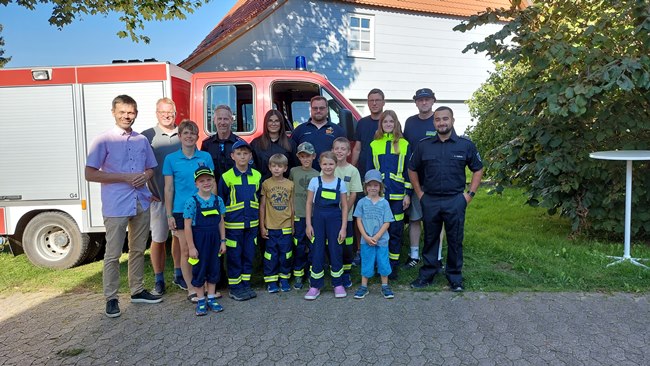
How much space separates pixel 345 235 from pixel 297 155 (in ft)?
3.17

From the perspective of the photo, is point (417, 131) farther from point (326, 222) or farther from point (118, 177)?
point (118, 177)

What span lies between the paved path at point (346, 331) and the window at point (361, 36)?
32.8 ft

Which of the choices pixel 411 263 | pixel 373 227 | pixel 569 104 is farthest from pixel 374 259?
pixel 569 104

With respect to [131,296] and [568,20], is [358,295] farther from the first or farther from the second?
[568,20]

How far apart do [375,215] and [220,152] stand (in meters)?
1.77

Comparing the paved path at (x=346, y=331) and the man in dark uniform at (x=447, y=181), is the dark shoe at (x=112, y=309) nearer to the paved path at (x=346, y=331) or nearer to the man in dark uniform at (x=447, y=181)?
the paved path at (x=346, y=331)

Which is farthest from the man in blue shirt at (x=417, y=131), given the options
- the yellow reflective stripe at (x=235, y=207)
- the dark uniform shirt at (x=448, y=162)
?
the yellow reflective stripe at (x=235, y=207)

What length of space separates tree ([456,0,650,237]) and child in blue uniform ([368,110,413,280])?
6.71 ft

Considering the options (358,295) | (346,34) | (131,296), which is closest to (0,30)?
(346,34)

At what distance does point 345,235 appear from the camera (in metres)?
4.55

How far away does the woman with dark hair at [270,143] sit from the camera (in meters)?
4.75

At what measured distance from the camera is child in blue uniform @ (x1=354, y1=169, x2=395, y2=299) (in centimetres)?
454

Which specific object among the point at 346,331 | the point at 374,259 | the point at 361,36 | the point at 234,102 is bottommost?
the point at 346,331

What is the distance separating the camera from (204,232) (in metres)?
4.25
